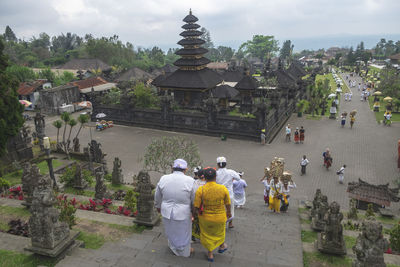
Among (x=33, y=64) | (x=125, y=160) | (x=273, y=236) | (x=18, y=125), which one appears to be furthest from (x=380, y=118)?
(x=33, y=64)

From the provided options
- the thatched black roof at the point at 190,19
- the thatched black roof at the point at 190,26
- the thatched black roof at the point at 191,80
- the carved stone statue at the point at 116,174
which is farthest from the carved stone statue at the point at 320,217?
the thatched black roof at the point at 190,19

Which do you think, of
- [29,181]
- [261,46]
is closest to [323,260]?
[29,181]

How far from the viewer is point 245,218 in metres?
9.27

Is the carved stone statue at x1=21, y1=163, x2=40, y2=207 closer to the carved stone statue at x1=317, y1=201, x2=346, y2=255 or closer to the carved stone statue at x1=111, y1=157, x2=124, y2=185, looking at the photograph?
the carved stone statue at x1=111, y1=157, x2=124, y2=185

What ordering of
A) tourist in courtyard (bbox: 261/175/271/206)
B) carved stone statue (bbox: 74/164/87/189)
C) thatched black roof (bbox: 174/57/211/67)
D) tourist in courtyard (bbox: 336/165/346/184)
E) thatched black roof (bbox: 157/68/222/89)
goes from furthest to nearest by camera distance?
thatched black roof (bbox: 174/57/211/67) < thatched black roof (bbox: 157/68/222/89) < tourist in courtyard (bbox: 336/165/346/184) < carved stone statue (bbox: 74/164/87/189) < tourist in courtyard (bbox: 261/175/271/206)

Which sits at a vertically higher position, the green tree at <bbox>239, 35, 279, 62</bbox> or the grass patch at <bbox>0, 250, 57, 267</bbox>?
the green tree at <bbox>239, 35, 279, 62</bbox>

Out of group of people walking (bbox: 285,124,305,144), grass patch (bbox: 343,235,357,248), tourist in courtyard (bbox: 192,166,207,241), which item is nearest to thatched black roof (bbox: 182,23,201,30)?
group of people walking (bbox: 285,124,305,144)

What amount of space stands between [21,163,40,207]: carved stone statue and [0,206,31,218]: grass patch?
221mm

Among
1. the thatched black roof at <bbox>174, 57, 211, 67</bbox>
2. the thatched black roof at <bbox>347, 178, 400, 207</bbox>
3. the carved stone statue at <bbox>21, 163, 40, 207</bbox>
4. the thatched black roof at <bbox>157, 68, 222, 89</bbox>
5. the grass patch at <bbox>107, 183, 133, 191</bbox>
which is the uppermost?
the thatched black roof at <bbox>174, 57, 211, 67</bbox>

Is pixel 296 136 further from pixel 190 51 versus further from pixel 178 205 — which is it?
pixel 178 205

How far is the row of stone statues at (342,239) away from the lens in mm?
4809

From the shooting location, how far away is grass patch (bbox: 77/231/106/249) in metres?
6.73

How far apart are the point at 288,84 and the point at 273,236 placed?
1104 inches

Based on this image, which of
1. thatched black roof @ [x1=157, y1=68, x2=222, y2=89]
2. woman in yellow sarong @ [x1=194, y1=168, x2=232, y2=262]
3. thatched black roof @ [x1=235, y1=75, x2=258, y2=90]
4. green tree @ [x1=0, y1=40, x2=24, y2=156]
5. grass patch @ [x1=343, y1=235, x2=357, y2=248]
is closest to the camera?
woman in yellow sarong @ [x1=194, y1=168, x2=232, y2=262]
